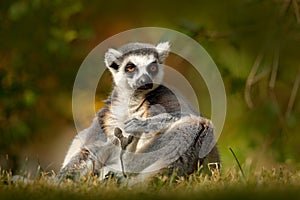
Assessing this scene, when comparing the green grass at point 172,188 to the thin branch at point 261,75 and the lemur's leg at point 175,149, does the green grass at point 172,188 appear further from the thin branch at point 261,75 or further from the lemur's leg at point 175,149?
the thin branch at point 261,75

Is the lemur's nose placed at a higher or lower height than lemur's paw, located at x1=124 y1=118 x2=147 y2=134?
higher

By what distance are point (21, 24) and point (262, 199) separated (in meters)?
4.95

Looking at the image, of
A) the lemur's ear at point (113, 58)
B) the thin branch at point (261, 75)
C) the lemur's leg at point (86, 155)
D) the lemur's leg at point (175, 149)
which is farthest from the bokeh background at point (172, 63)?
the lemur's leg at point (175, 149)

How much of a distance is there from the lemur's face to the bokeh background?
94cm

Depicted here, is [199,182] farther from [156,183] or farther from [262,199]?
[262,199]

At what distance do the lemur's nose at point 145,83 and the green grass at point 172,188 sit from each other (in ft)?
2.26

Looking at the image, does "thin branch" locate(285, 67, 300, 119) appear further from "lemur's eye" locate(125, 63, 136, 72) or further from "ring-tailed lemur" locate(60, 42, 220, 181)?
"lemur's eye" locate(125, 63, 136, 72)

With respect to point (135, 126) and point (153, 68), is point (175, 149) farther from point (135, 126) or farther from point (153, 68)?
point (153, 68)

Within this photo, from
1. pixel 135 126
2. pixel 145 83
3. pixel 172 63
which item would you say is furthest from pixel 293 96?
pixel 135 126

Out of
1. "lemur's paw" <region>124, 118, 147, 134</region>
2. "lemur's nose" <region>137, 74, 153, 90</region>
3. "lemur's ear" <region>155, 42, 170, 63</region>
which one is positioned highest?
"lemur's ear" <region>155, 42, 170, 63</region>

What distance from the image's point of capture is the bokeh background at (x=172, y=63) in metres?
6.45

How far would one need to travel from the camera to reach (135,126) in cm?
427

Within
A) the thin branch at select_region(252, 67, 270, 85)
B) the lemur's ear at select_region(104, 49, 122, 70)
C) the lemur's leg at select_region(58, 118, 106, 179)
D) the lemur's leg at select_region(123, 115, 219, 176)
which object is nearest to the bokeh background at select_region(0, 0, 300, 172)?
the thin branch at select_region(252, 67, 270, 85)

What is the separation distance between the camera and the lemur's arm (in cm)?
426
